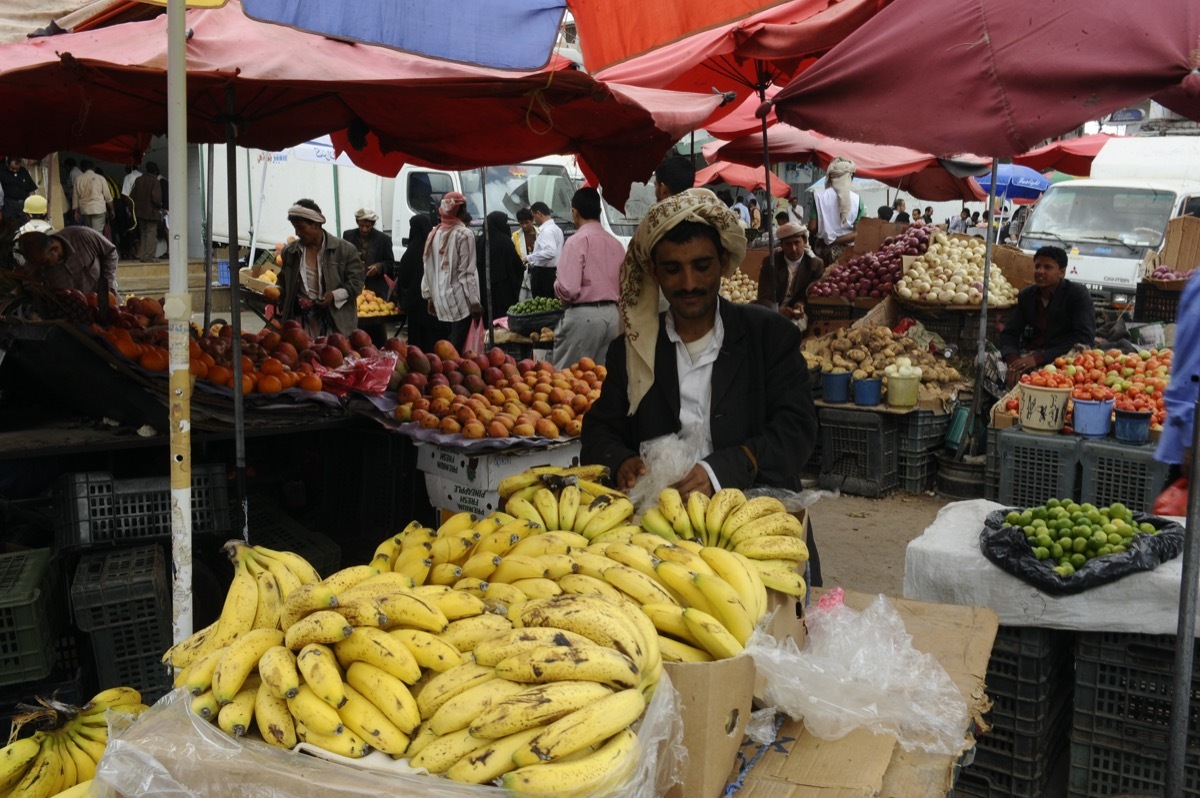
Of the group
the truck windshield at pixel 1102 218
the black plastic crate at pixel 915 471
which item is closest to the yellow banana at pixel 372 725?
the black plastic crate at pixel 915 471

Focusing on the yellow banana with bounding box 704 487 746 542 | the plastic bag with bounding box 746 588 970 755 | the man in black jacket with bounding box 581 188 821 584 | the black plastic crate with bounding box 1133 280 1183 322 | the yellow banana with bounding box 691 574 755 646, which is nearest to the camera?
the yellow banana with bounding box 691 574 755 646

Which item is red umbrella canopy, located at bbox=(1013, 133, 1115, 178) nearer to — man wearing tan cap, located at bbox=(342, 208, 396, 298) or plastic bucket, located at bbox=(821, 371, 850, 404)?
plastic bucket, located at bbox=(821, 371, 850, 404)

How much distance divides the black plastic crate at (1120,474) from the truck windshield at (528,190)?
9.60 metres

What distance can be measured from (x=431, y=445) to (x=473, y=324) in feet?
15.8

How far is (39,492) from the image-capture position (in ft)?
17.6

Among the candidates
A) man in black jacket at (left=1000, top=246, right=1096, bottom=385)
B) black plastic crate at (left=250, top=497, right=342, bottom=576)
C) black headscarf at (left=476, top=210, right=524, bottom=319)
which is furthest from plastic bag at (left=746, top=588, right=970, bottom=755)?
black headscarf at (left=476, top=210, right=524, bottom=319)

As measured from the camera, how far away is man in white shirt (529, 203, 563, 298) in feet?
40.2

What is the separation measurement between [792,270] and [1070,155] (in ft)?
23.8

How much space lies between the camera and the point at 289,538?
213 inches

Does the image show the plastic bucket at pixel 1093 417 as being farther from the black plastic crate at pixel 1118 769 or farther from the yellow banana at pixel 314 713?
the yellow banana at pixel 314 713

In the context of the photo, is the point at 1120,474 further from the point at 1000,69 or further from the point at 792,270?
the point at 792,270

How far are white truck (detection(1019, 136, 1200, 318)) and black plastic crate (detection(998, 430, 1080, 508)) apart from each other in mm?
6846

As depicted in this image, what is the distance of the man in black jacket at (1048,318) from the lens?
803 cm

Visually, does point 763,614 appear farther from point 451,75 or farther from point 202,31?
point 202,31
